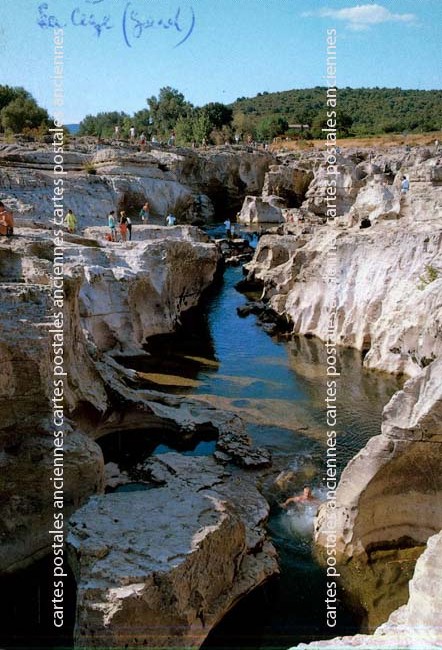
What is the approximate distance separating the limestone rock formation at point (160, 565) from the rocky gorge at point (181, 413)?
2 cm

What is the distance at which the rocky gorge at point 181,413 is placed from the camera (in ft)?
25.2

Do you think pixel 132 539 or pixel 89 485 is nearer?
pixel 132 539

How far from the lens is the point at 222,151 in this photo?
50.8 meters

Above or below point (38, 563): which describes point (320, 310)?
above

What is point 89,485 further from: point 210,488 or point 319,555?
point 319,555

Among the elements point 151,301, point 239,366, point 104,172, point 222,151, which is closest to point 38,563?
point 239,366

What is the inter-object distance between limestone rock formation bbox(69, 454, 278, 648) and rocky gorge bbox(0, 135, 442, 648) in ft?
0.08

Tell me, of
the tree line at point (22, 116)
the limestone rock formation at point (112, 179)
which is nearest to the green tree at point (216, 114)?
the limestone rock formation at point (112, 179)

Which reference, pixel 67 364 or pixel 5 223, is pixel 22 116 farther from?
pixel 67 364

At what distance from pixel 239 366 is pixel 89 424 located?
6.71 meters

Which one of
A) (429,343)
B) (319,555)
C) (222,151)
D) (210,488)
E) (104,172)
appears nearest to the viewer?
(319,555)

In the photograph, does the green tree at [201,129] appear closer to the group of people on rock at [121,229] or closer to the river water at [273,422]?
the river water at [273,422]

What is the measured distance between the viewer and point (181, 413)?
14398mm

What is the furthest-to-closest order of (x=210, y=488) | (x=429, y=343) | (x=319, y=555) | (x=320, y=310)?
1. (x=320, y=310)
2. (x=429, y=343)
3. (x=210, y=488)
4. (x=319, y=555)
